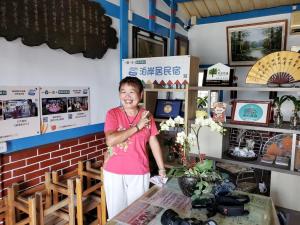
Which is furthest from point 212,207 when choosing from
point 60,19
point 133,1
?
point 133,1

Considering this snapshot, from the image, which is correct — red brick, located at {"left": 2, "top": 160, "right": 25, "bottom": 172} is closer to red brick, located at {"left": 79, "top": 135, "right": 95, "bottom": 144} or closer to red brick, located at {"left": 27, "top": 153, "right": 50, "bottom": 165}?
red brick, located at {"left": 27, "top": 153, "right": 50, "bottom": 165}

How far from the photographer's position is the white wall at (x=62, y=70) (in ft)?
5.49

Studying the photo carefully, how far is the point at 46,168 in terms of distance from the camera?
1.98 meters

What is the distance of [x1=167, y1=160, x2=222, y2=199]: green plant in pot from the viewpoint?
4.37 feet

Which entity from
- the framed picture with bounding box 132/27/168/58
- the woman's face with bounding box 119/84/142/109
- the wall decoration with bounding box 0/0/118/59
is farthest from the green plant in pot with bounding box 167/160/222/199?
the framed picture with bounding box 132/27/168/58

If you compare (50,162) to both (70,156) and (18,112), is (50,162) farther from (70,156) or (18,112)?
(18,112)

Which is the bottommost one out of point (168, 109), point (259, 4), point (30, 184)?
point (30, 184)

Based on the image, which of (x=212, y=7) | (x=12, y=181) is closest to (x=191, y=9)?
(x=212, y=7)

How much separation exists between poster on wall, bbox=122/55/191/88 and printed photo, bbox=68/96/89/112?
0.59m

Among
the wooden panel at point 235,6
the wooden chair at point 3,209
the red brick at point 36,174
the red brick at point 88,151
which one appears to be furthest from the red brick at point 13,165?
the wooden panel at point 235,6

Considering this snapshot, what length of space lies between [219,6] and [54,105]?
9.32 feet

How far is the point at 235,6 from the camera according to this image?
3.55 m

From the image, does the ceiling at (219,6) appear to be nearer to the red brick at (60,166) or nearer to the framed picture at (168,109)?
the framed picture at (168,109)

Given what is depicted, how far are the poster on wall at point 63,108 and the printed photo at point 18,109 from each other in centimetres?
8
